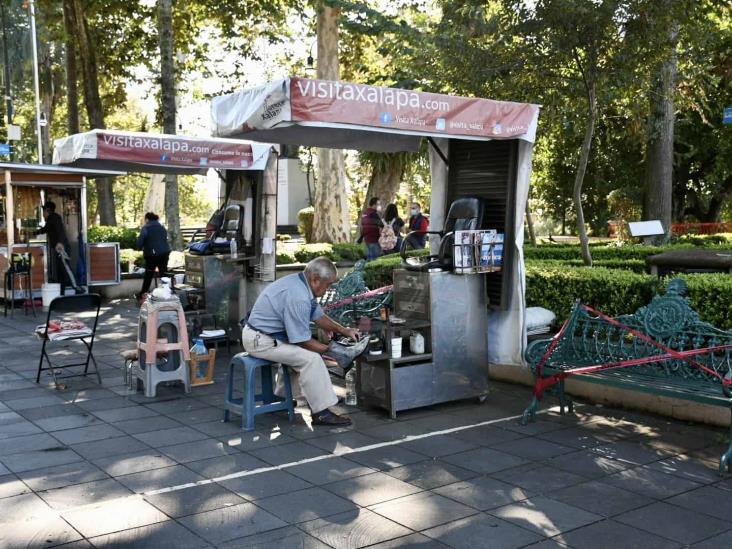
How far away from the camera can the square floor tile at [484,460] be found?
520cm

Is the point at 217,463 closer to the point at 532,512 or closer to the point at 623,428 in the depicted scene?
the point at 532,512

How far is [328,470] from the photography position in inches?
202

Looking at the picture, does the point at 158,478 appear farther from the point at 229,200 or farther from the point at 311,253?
the point at 311,253

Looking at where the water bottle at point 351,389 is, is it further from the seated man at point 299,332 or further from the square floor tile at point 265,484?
the square floor tile at point 265,484

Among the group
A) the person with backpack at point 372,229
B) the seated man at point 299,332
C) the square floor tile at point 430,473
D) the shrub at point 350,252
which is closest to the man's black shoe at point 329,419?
the seated man at point 299,332

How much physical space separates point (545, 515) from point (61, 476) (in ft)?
9.49

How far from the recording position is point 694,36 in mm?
10406

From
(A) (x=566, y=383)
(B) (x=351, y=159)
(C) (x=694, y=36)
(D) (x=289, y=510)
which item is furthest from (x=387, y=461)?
(B) (x=351, y=159)

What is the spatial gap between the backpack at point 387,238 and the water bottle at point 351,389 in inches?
340

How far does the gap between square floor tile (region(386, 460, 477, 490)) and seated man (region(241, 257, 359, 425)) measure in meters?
1.06

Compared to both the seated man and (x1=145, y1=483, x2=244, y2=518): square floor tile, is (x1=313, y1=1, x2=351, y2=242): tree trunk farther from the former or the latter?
(x1=145, y1=483, x2=244, y2=518): square floor tile

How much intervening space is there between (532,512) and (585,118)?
8.45 m

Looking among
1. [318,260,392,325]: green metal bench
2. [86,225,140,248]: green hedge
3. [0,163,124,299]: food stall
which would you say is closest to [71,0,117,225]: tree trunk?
[86,225,140,248]: green hedge

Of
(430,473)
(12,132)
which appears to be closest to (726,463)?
(430,473)
